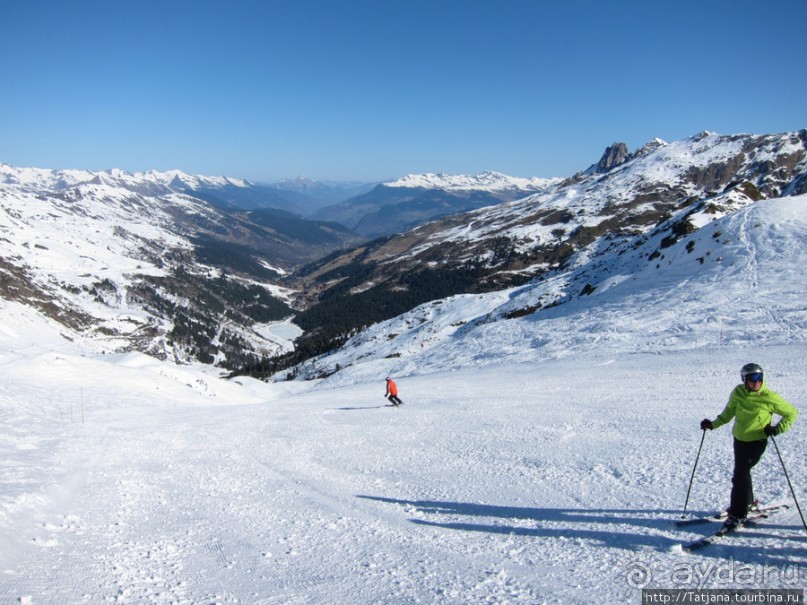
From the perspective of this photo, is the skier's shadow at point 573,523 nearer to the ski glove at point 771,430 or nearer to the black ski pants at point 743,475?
the black ski pants at point 743,475

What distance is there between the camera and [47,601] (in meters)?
6.84

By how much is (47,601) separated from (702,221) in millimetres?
71461

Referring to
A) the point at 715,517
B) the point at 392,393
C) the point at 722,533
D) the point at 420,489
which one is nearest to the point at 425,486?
the point at 420,489

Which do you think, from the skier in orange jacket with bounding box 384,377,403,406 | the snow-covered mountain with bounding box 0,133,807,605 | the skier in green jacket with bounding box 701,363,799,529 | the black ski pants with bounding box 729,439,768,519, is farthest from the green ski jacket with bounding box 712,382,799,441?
the skier in orange jacket with bounding box 384,377,403,406

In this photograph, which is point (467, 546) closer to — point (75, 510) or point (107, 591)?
point (107, 591)

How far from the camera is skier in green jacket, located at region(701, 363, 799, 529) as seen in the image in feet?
24.7

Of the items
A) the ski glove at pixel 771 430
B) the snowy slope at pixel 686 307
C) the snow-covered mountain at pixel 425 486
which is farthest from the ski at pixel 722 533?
Answer: the snowy slope at pixel 686 307

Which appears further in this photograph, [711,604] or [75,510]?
[75,510]

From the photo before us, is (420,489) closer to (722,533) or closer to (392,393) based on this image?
(722,533)

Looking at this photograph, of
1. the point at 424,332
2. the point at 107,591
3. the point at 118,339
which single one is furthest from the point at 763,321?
the point at 118,339

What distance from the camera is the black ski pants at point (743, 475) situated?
24.8 ft

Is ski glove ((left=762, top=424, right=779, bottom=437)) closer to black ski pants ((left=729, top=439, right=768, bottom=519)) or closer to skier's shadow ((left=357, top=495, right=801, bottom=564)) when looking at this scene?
black ski pants ((left=729, top=439, right=768, bottom=519))

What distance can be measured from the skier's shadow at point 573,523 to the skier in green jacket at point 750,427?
0.87 metres

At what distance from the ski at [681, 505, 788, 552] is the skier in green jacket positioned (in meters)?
0.10
